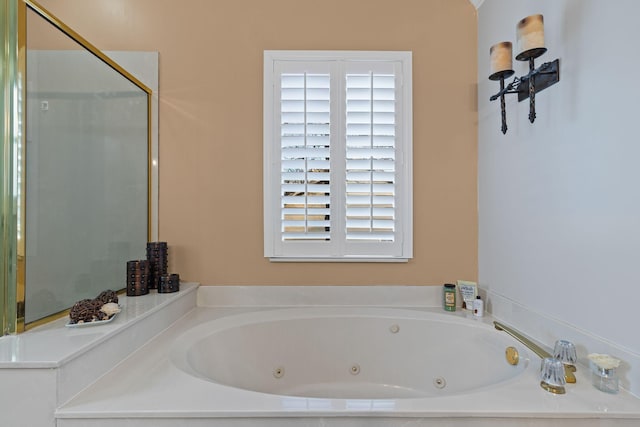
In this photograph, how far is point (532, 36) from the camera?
4.19ft

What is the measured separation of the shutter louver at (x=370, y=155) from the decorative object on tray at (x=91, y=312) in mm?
1217

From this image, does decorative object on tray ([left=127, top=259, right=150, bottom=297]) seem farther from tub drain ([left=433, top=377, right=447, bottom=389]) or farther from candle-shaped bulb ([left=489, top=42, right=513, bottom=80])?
candle-shaped bulb ([left=489, top=42, right=513, bottom=80])

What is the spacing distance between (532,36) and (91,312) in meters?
1.96

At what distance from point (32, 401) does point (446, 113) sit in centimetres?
219

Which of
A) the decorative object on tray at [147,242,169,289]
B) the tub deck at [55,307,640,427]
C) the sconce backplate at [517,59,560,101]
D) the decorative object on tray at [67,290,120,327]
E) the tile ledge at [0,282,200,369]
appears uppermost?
the sconce backplate at [517,59,560,101]

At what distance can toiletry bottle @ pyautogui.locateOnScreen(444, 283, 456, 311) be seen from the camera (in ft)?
6.25

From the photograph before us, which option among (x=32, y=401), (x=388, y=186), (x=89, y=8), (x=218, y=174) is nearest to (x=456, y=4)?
(x=388, y=186)

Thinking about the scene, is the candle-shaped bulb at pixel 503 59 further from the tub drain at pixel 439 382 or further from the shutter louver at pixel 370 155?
the tub drain at pixel 439 382

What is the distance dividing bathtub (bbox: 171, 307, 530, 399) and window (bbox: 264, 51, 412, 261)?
0.38 meters

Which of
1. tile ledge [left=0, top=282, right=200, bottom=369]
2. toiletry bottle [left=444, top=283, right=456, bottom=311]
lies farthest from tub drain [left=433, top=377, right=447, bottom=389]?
tile ledge [left=0, top=282, right=200, bottom=369]

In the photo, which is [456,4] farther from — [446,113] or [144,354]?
[144,354]

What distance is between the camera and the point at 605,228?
109cm

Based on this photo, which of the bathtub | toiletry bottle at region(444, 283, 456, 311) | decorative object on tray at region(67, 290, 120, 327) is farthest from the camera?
toiletry bottle at region(444, 283, 456, 311)

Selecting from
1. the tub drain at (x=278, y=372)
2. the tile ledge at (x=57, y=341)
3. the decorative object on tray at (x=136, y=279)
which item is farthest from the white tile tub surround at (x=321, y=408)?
the tub drain at (x=278, y=372)
